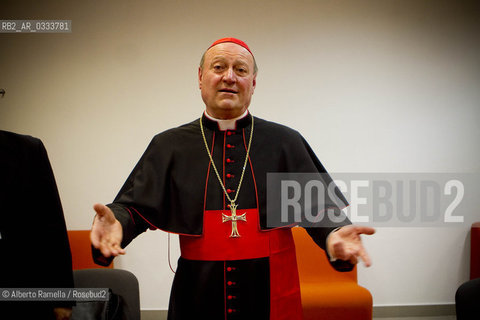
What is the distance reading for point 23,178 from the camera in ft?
4.35

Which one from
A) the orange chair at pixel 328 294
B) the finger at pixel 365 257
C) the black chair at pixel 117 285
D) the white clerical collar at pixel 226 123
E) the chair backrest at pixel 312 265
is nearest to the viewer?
the finger at pixel 365 257

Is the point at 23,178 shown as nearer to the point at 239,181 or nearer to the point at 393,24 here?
the point at 239,181

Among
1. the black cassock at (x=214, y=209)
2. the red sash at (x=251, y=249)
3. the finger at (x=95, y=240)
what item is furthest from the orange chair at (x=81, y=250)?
the finger at (x=95, y=240)

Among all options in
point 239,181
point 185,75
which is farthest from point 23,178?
point 185,75

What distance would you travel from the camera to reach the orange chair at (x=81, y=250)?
314 centimetres

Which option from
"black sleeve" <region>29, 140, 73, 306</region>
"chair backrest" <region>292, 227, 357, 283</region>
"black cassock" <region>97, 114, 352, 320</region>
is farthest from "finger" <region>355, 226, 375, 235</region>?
"chair backrest" <region>292, 227, 357, 283</region>

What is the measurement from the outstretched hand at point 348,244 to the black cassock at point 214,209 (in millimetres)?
69

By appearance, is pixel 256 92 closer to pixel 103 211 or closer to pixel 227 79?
pixel 227 79

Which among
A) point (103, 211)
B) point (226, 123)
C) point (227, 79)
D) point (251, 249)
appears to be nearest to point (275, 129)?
point (226, 123)

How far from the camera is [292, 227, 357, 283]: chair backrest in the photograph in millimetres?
3096

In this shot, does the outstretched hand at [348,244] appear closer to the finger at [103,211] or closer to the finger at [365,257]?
the finger at [365,257]

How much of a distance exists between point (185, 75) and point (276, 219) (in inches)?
98.5

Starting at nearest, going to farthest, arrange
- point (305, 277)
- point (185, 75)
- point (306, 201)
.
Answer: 1. point (306, 201)
2. point (305, 277)
3. point (185, 75)

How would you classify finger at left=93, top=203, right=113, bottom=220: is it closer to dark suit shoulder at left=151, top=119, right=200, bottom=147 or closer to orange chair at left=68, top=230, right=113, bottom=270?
dark suit shoulder at left=151, top=119, right=200, bottom=147
